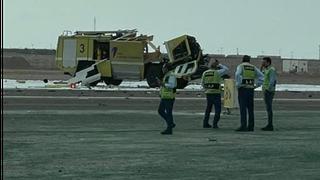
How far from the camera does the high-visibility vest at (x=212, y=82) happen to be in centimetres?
1864

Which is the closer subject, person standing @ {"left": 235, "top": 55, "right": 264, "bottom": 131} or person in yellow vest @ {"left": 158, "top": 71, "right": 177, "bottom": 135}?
person in yellow vest @ {"left": 158, "top": 71, "right": 177, "bottom": 135}

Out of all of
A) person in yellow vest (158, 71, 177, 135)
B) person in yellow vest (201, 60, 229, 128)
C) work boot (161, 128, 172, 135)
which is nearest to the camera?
work boot (161, 128, 172, 135)

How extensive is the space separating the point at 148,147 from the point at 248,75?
469 cm

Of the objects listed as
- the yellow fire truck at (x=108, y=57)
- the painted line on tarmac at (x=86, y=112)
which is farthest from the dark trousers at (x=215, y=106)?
the yellow fire truck at (x=108, y=57)

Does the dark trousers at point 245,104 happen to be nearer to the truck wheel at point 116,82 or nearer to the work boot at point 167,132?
the work boot at point 167,132

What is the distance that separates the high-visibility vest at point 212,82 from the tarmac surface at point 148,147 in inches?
37.5

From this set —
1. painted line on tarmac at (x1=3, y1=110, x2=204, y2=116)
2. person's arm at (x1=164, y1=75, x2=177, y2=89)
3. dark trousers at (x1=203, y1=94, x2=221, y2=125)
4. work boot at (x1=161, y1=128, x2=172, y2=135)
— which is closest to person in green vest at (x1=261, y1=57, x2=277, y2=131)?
dark trousers at (x1=203, y1=94, x2=221, y2=125)

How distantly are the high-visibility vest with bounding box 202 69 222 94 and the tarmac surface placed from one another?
0.95 m

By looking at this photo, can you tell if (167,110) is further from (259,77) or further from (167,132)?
(259,77)

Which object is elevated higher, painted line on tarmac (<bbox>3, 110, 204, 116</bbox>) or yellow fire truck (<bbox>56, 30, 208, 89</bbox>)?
yellow fire truck (<bbox>56, 30, 208, 89</bbox>)

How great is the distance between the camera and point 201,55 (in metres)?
36.1

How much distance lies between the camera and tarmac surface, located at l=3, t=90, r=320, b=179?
10805 mm

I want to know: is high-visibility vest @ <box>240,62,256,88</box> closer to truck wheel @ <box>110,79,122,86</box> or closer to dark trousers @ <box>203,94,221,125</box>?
dark trousers @ <box>203,94,221,125</box>

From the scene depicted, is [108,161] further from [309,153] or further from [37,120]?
[37,120]
